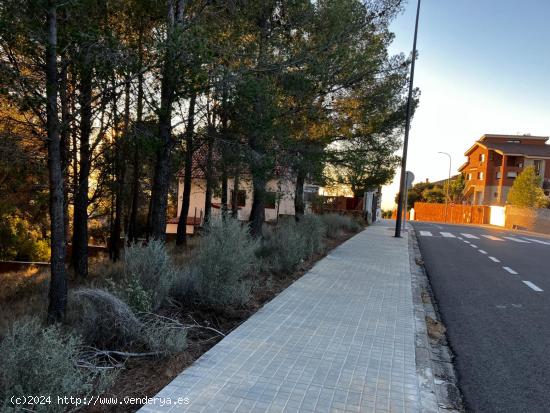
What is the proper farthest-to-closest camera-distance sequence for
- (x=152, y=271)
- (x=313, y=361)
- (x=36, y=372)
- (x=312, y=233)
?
(x=312, y=233) < (x=152, y=271) < (x=313, y=361) < (x=36, y=372)

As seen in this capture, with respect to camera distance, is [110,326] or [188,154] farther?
[188,154]

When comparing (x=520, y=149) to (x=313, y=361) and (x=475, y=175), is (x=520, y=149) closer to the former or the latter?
(x=475, y=175)

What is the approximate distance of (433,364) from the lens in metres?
4.89

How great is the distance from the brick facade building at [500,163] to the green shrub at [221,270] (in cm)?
6123

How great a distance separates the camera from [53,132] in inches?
231

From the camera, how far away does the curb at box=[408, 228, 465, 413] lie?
13.0 ft

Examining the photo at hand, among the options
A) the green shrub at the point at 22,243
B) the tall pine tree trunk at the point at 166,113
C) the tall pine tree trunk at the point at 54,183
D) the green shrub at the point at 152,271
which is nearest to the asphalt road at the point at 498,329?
the green shrub at the point at 152,271

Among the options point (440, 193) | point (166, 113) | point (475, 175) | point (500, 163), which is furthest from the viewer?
point (440, 193)

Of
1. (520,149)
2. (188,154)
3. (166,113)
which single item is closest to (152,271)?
(166,113)

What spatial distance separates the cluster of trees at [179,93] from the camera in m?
6.02

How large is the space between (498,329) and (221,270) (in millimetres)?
3988

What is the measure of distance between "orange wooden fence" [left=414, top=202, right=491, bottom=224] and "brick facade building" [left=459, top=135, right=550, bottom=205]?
11.3 metres

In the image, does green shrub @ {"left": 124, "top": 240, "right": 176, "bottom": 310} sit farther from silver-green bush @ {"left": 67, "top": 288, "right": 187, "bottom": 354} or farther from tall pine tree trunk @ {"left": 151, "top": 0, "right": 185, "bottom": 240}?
tall pine tree trunk @ {"left": 151, "top": 0, "right": 185, "bottom": 240}

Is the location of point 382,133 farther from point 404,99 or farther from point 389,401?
point 389,401
